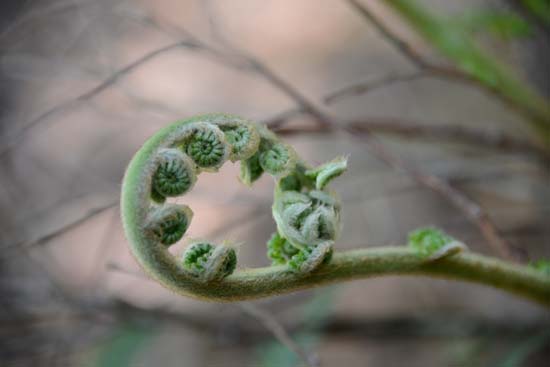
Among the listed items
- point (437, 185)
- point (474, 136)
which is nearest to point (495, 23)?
point (474, 136)

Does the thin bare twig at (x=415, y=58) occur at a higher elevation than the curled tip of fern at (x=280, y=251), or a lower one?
higher

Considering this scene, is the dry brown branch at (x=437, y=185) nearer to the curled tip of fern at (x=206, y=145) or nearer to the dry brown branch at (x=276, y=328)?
the dry brown branch at (x=276, y=328)

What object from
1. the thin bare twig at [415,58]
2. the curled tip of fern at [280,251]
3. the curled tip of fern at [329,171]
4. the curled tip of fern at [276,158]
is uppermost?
the thin bare twig at [415,58]

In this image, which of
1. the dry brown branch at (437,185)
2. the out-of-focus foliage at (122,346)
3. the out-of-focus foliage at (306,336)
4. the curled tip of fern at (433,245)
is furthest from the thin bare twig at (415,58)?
the out-of-focus foliage at (122,346)

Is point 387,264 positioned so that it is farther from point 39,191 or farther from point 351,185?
point 39,191

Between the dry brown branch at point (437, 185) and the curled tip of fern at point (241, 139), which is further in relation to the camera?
the dry brown branch at point (437, 185)

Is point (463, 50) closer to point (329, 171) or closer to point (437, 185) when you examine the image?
point (437, 185)

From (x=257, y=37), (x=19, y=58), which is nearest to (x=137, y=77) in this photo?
(x=257, y=37)

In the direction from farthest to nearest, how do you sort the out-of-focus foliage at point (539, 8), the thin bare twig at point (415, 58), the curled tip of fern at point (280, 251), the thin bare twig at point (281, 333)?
1. the out-of-focus foliage at point (539, 8)
2. the thin bare twig at point (415, 58)
3. the thin bare twig at point (281, 333)
4. the curled tip of fern at point (280, 251)

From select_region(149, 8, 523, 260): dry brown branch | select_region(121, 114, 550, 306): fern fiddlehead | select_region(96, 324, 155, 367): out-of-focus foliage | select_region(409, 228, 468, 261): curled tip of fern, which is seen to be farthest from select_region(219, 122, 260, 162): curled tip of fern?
select_region(96, 324, 155, 367): out-of-focus foliage

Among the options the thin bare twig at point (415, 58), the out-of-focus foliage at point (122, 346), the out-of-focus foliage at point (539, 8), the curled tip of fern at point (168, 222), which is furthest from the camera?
the out-of-focus foliage at point (122, 346)
